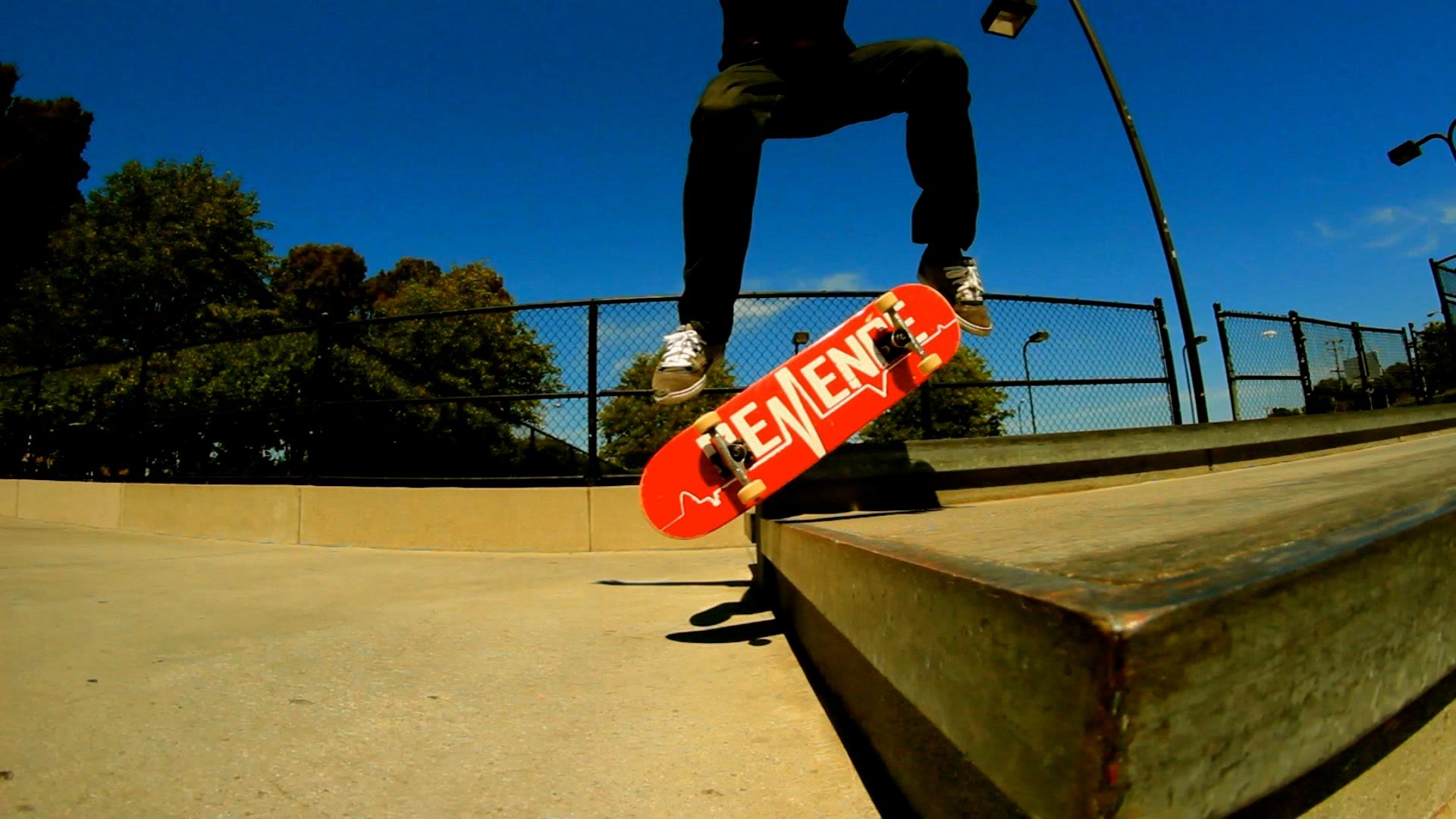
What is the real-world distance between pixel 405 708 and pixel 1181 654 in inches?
66.5

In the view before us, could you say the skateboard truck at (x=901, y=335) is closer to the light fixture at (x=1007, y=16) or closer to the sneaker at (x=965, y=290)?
the sneaker at (x=965, y=290)

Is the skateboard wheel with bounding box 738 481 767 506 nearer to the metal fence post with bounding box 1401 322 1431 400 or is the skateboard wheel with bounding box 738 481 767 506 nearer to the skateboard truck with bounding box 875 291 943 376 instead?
A: the skateboard truck with bounding box 875 291 943 376

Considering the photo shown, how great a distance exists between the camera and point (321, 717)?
4.88 feet

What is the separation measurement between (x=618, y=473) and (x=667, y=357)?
3.44 metres

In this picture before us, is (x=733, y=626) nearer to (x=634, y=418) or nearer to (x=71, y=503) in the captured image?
(x=634, y=418)

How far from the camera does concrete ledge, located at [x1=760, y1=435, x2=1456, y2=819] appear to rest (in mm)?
338

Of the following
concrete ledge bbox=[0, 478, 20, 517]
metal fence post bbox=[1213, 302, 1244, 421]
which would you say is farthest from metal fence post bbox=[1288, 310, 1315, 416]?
concrete ledge bbox=[0, 478, 20, 517]

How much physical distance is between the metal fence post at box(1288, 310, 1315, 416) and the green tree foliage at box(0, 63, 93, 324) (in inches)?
1322

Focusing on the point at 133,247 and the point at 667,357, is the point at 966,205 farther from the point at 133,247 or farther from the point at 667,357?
the point at 133,247

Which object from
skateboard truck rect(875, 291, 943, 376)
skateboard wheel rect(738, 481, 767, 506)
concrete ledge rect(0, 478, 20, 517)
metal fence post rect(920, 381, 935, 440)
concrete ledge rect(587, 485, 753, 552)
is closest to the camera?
skateboard wheel rect(738, 481, 767, 506)

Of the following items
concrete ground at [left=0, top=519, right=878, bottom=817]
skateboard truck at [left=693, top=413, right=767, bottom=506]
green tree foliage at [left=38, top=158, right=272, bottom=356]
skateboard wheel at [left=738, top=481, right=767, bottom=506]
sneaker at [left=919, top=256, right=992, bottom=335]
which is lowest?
concrete ground at [left=0, top=519, right=878, bottom=817]

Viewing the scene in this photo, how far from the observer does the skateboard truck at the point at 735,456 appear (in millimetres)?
2146

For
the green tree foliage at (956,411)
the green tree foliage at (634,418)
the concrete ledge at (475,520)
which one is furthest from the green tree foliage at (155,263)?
the green tree foliage at (956,411)

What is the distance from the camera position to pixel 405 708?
1.56 m
